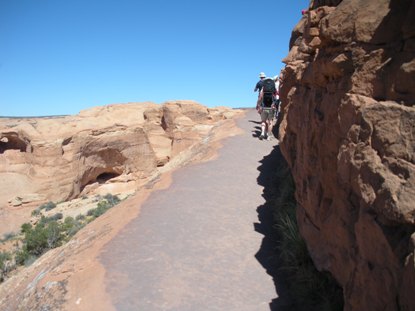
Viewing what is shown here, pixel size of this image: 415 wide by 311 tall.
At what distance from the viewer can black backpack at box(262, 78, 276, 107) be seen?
12180 millimetres

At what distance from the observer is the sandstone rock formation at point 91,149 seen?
19.5 m

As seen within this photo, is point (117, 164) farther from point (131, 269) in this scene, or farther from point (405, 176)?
point (405, 176)

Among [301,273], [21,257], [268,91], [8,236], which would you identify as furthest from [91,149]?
[301,273]

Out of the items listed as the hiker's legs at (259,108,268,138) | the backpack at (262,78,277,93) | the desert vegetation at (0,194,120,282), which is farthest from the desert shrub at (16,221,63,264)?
the backpack at (262,78,277,93)

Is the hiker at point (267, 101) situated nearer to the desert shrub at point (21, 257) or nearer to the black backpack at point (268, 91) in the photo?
the black backpack at point (268, 91)

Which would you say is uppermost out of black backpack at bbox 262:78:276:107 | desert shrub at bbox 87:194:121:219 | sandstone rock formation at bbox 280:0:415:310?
black backpack at bbox 262:78:276:107

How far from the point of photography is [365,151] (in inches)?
118

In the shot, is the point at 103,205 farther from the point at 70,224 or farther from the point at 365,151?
the point at 365,151

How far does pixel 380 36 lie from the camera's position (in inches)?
128

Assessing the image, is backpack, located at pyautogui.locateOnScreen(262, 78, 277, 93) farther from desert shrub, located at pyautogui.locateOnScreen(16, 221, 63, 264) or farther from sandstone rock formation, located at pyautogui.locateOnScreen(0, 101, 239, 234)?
desert shrub, located at pyautogui.locateOnScreen(16, 221, 63, 264)

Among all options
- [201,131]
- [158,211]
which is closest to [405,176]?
[158,211]

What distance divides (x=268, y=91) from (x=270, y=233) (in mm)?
6747

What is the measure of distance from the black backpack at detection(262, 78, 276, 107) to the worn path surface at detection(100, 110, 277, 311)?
405cm

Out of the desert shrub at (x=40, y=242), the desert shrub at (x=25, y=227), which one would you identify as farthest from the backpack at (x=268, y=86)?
the desert shrub at (x=25, y=227)
